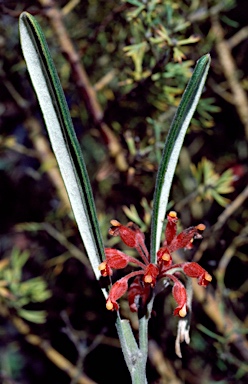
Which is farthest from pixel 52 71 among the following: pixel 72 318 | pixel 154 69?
pixel 72 318

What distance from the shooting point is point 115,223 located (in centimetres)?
46

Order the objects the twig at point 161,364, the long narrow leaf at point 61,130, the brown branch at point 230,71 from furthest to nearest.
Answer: the brown branch at point 230,71, the twig at point 161,364, the long narrow leaf at point 61,130

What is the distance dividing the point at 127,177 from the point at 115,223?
31 cm

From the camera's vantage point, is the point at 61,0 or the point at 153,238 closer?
the point at 153,238

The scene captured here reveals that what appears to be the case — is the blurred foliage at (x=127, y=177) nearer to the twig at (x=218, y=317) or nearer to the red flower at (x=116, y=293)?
the twig at (x=218, y=317)

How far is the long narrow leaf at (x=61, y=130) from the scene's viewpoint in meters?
0.38

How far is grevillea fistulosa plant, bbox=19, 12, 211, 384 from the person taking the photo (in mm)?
394

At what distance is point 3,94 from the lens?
0.93m

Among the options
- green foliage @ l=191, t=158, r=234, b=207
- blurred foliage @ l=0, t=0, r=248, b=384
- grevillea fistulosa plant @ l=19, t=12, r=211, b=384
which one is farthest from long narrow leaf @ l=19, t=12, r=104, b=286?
green foliage @ l=191, t=158, r=234, b=207

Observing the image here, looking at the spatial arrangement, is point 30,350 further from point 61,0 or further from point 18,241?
point 61,0

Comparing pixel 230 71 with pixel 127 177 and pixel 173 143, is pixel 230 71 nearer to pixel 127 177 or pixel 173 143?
pixel 127 177

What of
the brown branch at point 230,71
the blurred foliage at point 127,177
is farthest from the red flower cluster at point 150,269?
the brown branch at point 230,71

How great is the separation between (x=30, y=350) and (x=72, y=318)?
4.6 inches

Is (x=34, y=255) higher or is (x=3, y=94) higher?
(x=3, y=94)
